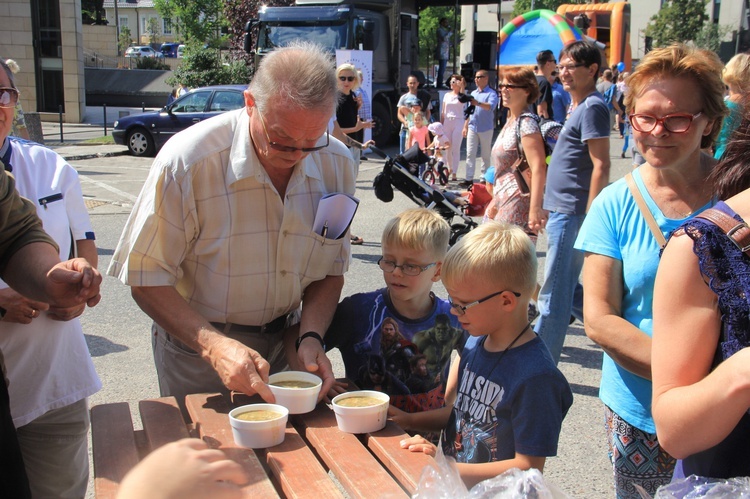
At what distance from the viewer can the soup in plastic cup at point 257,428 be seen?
6.73 feet

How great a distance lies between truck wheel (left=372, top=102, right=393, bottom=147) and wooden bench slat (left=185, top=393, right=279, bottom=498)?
15818 millimetres

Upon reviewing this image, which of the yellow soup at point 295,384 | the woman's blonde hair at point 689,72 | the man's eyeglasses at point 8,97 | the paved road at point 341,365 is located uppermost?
the woman's blonde hair at point 689,72

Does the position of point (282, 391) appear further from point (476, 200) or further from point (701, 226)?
point (476, 200)

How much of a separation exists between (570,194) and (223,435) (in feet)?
9.91

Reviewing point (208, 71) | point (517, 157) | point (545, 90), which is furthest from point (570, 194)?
point (208, 71)

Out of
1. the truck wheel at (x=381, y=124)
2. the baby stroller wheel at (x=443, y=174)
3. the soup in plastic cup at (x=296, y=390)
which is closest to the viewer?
the soup in plastic cup at (x=296, y=390)

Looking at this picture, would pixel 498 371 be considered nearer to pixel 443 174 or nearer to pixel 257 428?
pixel 257 428

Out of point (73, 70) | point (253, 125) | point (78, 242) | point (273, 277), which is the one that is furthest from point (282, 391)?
point (73, 70)

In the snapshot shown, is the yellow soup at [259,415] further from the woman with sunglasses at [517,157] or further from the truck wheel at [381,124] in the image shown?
the truck wheel at [381,124]

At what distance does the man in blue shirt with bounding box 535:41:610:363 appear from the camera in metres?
4.34

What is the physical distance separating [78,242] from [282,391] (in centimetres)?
110

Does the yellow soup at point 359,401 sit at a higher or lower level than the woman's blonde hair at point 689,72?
lower

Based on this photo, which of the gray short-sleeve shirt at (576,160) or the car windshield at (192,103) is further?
the car windshield at (192,103)

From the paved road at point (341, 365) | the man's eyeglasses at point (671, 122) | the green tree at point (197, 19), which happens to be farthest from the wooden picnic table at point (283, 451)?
the green tree at point (197, 19)
